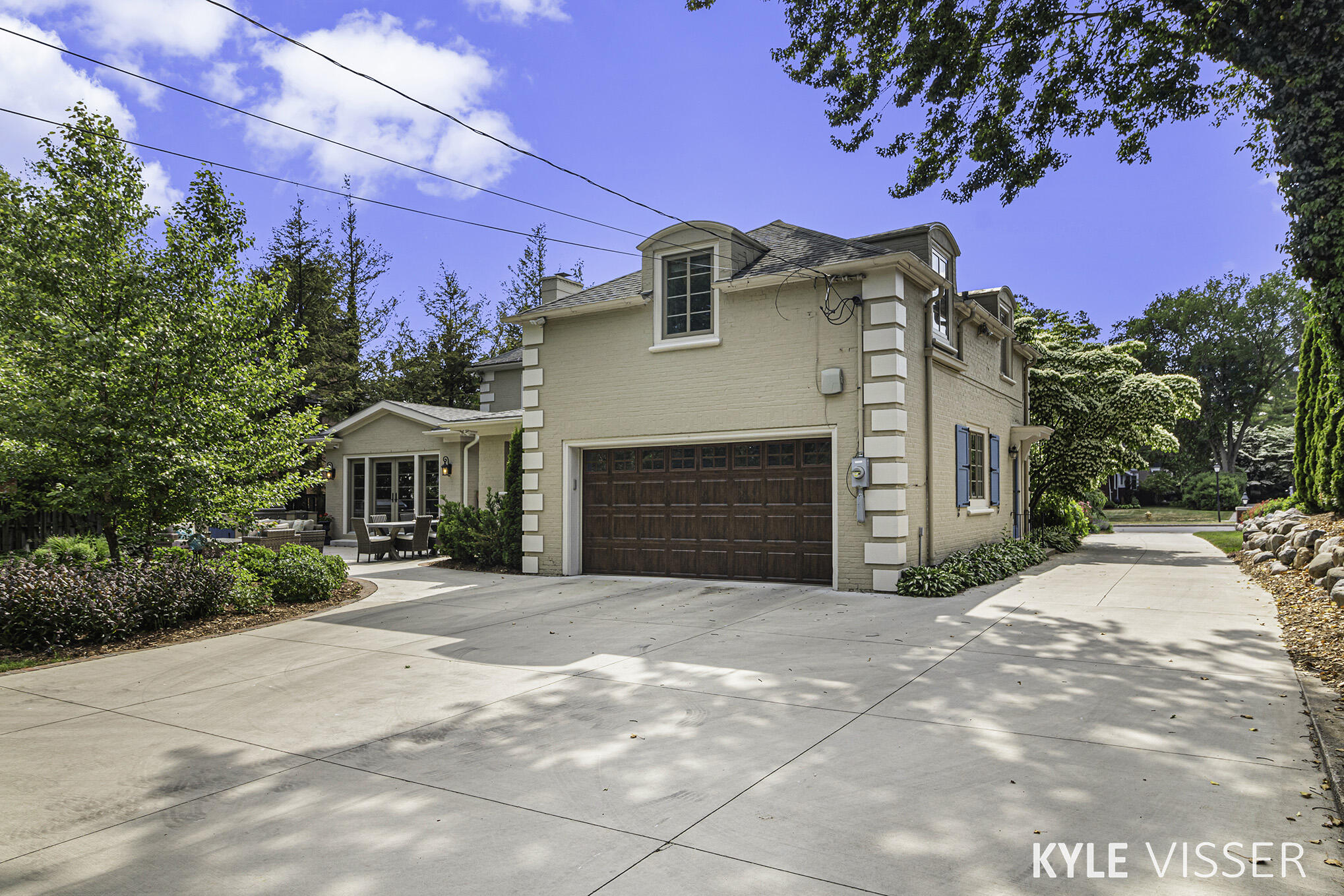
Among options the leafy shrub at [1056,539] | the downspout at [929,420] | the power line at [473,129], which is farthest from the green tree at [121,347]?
the leafy shrub at [1056,539]

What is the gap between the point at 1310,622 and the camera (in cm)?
784

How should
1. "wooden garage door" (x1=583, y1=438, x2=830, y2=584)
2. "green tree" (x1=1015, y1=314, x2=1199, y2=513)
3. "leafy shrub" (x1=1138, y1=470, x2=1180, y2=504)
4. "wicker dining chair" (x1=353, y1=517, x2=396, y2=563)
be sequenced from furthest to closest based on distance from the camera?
1. "leafy shrub" (x1=1138, y1=470, x2=1180, y2=504)
2. "green tree" (x1=1015, y1=314, x2=1199, y2=513)
3. "wicker dining chair" (x1=353, y1=517, x2=396, y2=563)
4. "wooden garage door" (x1=583, y1=438, x2=830, y2=584)

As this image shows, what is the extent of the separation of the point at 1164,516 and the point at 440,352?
3504 cm

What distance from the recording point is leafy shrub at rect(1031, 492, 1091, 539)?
2050cm

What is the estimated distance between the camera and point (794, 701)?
5520 mm

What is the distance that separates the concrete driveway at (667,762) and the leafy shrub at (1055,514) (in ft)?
41.9

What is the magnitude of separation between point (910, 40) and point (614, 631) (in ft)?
26.0

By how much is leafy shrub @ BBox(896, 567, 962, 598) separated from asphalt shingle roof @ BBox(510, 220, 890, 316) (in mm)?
4492

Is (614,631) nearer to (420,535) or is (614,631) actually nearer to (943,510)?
(943,510)

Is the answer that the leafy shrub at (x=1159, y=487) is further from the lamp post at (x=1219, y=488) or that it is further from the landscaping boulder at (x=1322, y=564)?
the landscaping boulder at (x=1322, y=564)

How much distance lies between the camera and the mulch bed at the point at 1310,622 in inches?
245

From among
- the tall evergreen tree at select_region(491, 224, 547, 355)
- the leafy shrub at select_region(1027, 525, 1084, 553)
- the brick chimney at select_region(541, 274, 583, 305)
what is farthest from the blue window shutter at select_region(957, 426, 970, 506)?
the tall evergreen tree at select_region(491, 224, 547, 355)

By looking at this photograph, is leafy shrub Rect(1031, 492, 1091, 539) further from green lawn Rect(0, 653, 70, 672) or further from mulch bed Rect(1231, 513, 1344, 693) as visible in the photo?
green lawn Rect(0, 653, 70, 672)

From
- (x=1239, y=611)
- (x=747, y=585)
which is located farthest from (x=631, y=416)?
(x=1239, y=611)
